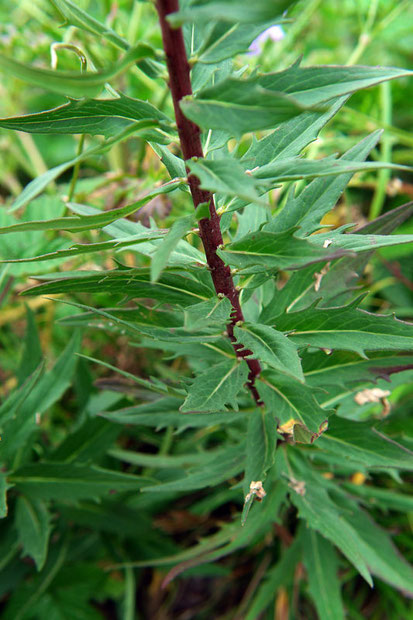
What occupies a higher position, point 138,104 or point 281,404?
point 138,104

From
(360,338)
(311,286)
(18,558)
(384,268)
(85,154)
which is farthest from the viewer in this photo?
(384,268)

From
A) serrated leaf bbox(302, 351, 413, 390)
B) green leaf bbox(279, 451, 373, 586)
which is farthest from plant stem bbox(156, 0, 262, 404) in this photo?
green leaf bbox(279, 451, 373, 586)

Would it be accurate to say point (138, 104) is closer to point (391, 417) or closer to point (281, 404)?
point (281, 404)

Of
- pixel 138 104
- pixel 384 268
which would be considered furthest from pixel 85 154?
pixel 384 268

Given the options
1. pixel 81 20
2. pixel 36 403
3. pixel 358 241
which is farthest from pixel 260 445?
pixel 81 20

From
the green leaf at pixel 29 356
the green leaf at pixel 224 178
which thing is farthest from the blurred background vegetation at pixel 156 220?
the green leaf at pixel 224 178

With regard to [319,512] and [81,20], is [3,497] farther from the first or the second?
[81,20]

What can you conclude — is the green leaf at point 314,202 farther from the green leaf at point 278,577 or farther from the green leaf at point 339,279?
the green leaf at point 278,577
